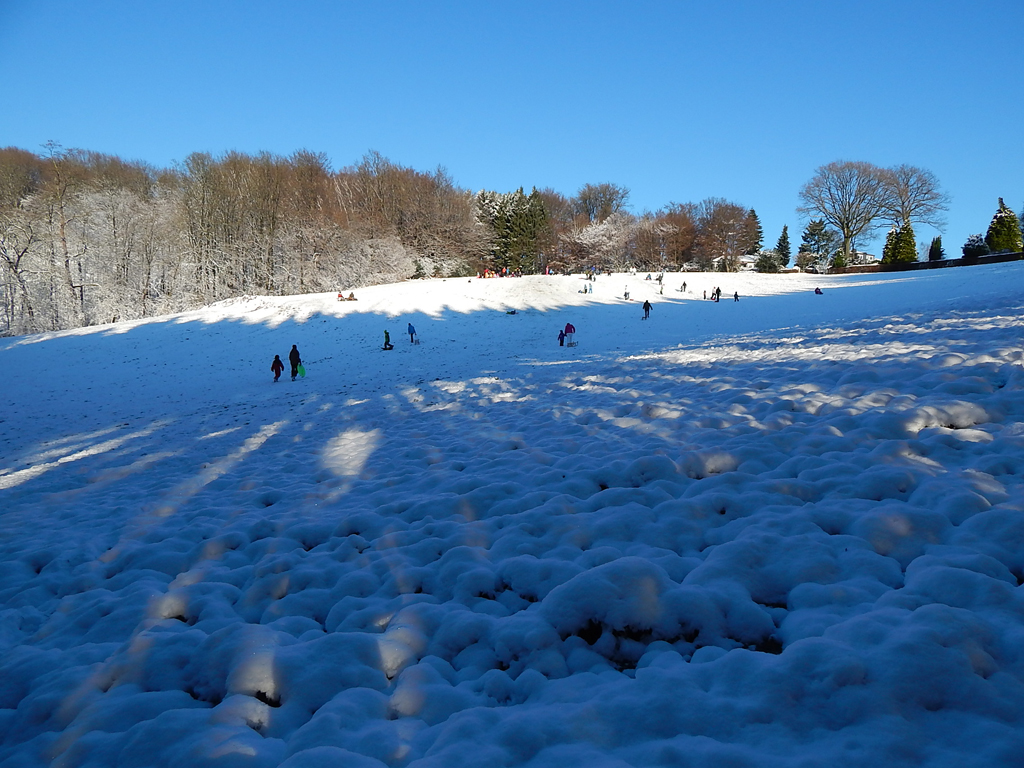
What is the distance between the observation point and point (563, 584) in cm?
329

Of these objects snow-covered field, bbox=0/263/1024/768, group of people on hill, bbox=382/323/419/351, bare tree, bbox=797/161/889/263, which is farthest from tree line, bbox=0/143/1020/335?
snow-covered field, bbox=0/263/1024/768

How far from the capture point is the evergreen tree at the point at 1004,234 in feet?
150

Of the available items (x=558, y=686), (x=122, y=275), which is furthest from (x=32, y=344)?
(x=558, y=686)

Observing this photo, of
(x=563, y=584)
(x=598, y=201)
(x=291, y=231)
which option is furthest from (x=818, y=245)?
(x=563, y=584)

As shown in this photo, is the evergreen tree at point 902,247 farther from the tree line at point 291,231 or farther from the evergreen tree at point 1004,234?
the evergreen tree at point 1004,234

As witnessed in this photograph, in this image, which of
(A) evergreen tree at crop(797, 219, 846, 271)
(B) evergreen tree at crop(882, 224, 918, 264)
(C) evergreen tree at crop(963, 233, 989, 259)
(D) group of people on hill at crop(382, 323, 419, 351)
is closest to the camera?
(D) group of people on hill at crop(382, 323, 419, 351)

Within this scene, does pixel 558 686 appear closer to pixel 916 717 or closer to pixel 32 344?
pixel 916 717

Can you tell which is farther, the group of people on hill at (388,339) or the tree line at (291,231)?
the tree line at (291,231)

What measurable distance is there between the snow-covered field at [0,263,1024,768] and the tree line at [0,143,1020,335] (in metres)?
44.3

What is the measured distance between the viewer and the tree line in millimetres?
41344

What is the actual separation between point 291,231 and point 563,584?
52194 mm

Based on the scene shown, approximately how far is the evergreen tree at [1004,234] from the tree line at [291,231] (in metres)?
0.15

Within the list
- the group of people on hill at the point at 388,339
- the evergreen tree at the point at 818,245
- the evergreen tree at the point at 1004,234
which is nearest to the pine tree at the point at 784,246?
the evergreen tree at the point at 818,245

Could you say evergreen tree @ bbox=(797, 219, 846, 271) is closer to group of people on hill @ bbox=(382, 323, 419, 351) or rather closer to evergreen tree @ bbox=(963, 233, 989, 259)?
evergreen tree @ bbox=(963, 233, 989, 259)
